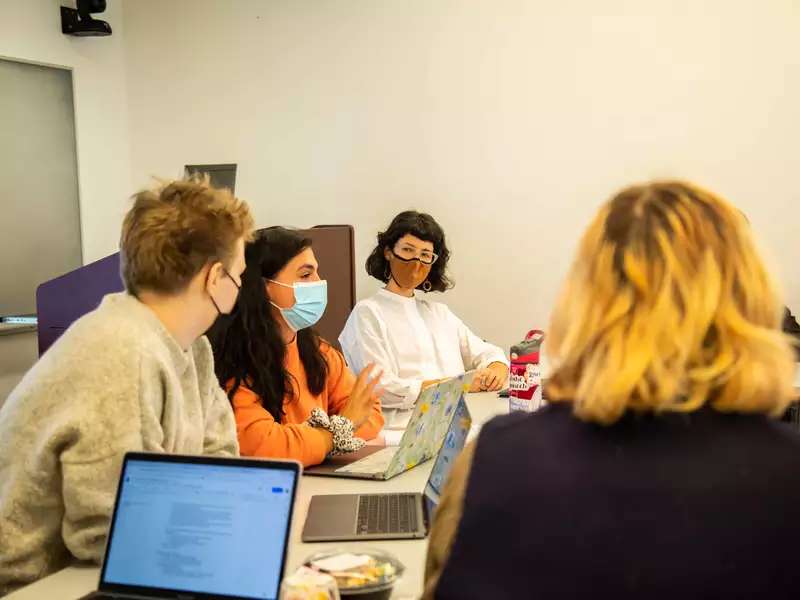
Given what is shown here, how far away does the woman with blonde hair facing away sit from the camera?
96 centimetres

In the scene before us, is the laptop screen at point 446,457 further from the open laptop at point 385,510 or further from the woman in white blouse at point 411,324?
the woman in white blouse at point 411,324

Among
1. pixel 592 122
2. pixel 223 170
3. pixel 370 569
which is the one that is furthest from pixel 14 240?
pixel 370 569

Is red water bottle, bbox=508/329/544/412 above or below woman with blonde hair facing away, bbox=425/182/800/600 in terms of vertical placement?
below

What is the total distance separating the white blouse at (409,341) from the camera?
3.49 metres

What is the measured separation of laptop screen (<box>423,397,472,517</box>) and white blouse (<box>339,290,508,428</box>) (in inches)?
51.8

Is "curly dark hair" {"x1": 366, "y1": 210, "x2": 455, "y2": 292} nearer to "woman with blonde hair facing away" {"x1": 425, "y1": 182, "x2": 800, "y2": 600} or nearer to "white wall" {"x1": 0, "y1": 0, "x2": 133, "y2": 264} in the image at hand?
"white wall" {"x1": 0, "y1": 0, "x2": 133, "y2": 264}

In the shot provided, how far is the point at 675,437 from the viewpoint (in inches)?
38.5

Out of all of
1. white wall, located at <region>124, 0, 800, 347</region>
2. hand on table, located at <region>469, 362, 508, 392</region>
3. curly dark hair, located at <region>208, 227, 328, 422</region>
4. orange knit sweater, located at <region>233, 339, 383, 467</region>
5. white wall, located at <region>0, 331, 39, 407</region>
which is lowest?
white wall, located at <region>0, 331, 39, 407</region>

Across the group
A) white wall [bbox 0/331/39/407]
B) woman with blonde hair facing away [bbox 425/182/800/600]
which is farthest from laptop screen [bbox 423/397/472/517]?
white wall [bbox 0/331/39/407]

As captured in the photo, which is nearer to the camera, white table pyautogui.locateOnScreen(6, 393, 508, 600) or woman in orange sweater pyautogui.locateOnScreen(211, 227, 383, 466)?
white table pyautogui.locateOnScreen(6, 393, 508, 600)

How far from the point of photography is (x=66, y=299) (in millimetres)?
3131

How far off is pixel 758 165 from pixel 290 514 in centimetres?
330

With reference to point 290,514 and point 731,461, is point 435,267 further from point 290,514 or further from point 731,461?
point 731,461

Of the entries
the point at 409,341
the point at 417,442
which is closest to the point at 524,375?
the point at 417,442
